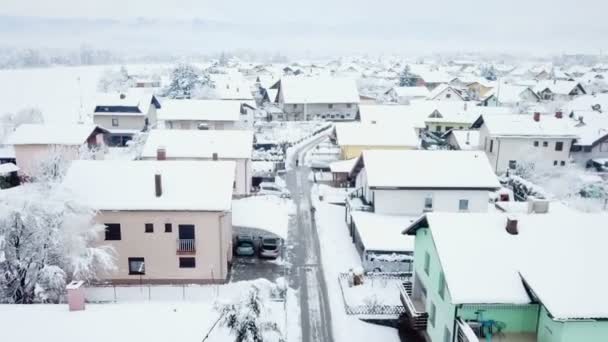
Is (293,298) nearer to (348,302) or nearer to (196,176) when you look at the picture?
(348,302)

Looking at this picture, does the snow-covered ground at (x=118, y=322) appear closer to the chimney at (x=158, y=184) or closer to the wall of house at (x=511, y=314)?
the wall of house at (x=511, y=314)

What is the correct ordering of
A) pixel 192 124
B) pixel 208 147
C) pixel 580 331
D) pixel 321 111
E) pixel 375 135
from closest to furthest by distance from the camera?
pixel 580 331, pixel 208 147, pixel 375 135, pixel 192 124, pixel 321 111

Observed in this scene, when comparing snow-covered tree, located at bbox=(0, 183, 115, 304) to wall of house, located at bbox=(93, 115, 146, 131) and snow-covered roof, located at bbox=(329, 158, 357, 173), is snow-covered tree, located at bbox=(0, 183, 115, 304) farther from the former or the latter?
wall of house, located at bbox=(93, 115, 146, 131)

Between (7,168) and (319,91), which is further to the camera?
(319,91)

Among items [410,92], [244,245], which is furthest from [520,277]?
[410,92]

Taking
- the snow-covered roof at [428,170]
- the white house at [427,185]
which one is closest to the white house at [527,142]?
the snow-covered roof at [428,170]

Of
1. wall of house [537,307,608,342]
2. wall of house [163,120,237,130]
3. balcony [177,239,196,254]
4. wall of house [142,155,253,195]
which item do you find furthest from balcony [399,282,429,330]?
wall of house [163,120,237,130]

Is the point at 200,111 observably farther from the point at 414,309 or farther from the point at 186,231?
the point at 414,309
